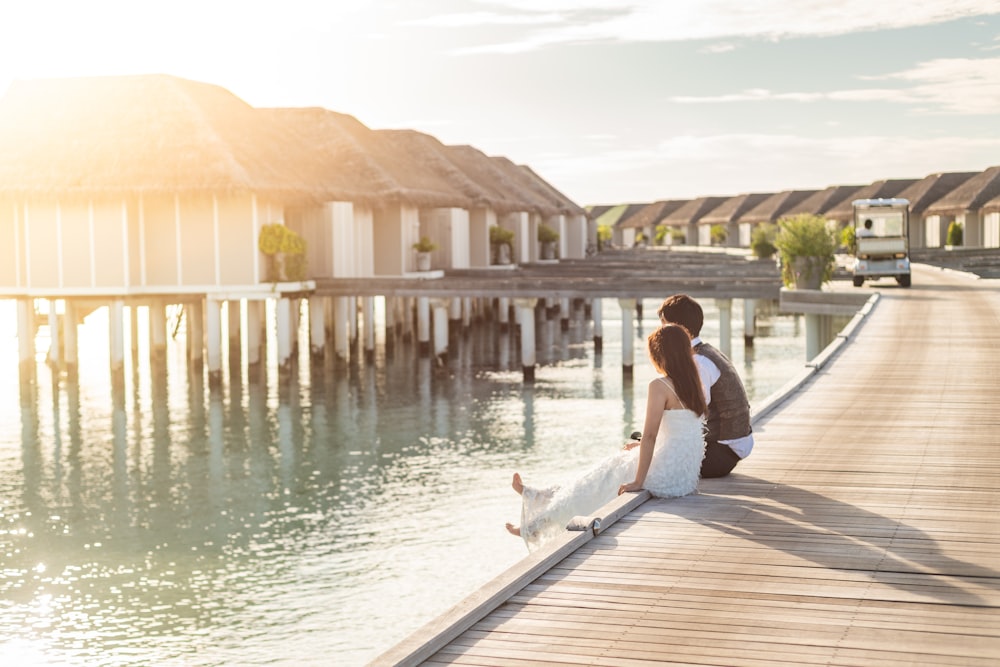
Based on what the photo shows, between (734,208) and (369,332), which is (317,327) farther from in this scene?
(734,208)

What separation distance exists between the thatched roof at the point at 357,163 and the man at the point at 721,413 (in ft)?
76.4

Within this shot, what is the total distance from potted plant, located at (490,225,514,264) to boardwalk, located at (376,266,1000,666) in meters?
34.0

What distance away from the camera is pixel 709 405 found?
809cm

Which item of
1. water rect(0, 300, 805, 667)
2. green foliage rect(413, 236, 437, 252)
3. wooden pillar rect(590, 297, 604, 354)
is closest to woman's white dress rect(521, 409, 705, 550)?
water rect(0, 300, 805, 667)

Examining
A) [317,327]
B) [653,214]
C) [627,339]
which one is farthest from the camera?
[653,214]

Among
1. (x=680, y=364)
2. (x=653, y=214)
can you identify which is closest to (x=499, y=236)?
(x=680, y=364)

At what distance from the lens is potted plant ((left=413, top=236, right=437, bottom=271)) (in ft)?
114

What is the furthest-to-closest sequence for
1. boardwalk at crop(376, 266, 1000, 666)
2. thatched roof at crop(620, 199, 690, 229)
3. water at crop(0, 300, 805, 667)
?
thatched roof at crop(620, 199, 690, 229)
water at crop(0, 300, 805, 667)
boardwalk at crop(376, 266, 1000, 666)

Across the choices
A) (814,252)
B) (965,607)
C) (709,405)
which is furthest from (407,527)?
(814,252)

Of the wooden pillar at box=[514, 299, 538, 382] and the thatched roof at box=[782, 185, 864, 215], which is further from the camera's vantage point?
the thatched roof at box=[782, 185, 864, 215]

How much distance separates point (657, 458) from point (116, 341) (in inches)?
859

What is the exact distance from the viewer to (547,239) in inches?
2196

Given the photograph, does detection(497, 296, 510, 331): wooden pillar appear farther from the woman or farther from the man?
the woman

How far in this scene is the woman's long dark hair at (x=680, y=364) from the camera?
7297 millimetres
